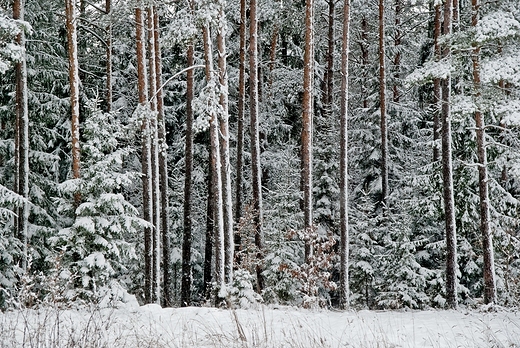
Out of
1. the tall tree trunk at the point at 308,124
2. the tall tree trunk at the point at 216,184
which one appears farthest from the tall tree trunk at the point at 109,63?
the tall tree trunk at the point at 308,124

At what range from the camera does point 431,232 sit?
18.8 metres

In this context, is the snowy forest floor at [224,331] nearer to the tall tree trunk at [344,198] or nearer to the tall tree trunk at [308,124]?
the tall tree trunk at [344,198]

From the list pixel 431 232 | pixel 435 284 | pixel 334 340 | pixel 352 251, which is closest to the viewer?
pixel 334 340

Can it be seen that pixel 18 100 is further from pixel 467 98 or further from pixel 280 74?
pixel 467 98

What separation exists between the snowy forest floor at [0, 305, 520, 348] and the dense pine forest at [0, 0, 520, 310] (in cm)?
80

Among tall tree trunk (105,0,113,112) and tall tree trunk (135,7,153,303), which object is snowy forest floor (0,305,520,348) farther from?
tall tree trunk (105,0,113,112)

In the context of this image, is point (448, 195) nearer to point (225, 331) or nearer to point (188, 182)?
point (225, 331)

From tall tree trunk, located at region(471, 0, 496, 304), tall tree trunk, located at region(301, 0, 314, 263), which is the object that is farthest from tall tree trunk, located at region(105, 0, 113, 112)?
tall tree trunk, located at region(471, 0, 496, 304)

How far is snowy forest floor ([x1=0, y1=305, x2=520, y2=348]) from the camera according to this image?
5.35 metres

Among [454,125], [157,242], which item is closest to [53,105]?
[157,242]

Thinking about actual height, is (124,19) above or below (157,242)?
above

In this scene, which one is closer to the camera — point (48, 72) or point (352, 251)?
point (48, 72)

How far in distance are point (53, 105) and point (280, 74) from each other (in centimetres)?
994

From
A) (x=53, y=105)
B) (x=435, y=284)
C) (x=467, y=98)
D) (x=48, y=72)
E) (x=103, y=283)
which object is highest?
(x=48, y=72)
